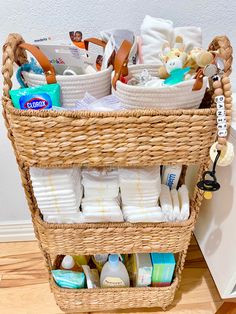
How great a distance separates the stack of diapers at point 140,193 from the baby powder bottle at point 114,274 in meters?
0.21

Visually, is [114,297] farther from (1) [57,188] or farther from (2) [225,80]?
(2) [225,80]

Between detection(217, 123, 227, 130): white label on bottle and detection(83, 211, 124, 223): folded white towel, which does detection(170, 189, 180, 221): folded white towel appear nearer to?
detection(83, 211, 124, 223): folded white towel

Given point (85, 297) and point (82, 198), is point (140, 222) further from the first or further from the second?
point (85, 297)

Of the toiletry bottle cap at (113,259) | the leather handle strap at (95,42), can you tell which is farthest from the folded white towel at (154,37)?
the toiletry bottle cap at (113,259)

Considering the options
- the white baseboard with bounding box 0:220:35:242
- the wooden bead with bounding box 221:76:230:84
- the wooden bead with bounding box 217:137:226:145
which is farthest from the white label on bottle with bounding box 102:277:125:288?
the wooden bead with bounding box 221:76:230:84

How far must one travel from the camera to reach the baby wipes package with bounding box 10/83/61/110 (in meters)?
0.62

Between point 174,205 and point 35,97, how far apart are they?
46 cm

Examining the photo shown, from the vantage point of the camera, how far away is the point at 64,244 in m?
0.84

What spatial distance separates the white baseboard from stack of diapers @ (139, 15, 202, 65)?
843mm

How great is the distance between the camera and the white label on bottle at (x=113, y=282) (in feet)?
3.11

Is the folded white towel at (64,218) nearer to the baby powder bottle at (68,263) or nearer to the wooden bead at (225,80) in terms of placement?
the baby powder bottle at (68,263)

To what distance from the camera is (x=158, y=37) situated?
0.76m

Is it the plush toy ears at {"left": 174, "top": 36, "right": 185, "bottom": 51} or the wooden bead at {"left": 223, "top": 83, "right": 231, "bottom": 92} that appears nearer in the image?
the wooden bead at {"left": 223, "top": 83, "right": 231, "bottom": 92}

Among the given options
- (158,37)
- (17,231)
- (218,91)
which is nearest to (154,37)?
(158,37)
